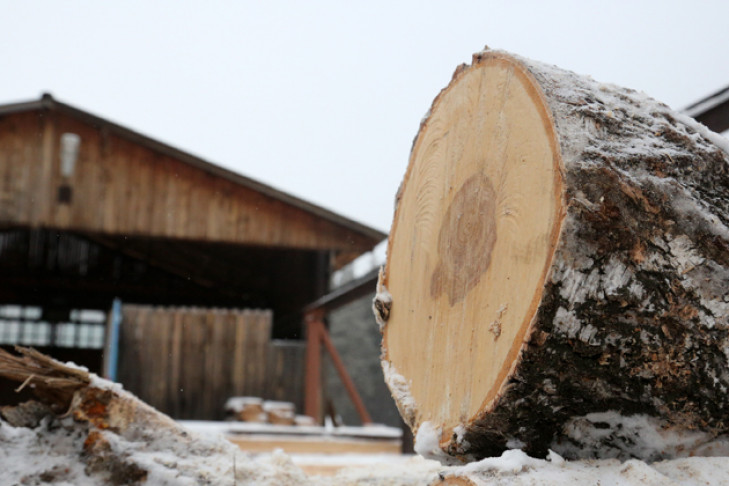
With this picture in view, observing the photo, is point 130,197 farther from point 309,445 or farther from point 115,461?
point 115,461

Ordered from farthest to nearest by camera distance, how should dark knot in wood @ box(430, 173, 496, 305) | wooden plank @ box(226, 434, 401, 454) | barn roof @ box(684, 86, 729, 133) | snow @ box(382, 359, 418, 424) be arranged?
wooden plank @ box(226, 434, 401, 454)
barn roof @ box(684, 86, 729, 133)
snow @ box(382, 359, 418, 424)
dark knot in wood @ box(430, 173, 496, 305)

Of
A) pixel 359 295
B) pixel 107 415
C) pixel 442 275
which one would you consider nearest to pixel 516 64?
pixel 442 275

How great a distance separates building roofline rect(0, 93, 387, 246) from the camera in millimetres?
10586

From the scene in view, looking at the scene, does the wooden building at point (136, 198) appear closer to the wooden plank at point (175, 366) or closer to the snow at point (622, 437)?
the wooden plank at point (175, 366)

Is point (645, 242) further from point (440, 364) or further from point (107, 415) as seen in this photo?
point (107, 415)

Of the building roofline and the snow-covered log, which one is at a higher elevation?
the building roofline

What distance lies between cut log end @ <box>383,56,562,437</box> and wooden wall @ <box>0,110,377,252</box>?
8878 millimetres

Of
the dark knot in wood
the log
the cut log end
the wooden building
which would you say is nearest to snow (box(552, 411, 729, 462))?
the log

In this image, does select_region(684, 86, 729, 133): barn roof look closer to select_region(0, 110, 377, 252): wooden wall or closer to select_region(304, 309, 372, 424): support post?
select_region(304, 309, 372, 424): support post

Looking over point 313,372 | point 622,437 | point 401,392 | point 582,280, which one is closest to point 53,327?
point 313,372

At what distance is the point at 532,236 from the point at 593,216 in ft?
0.48

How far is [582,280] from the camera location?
1.45m

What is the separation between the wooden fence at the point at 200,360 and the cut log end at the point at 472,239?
304 inches

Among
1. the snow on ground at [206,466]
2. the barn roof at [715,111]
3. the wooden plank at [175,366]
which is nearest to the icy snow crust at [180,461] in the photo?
the snow on ground at [206,466]
